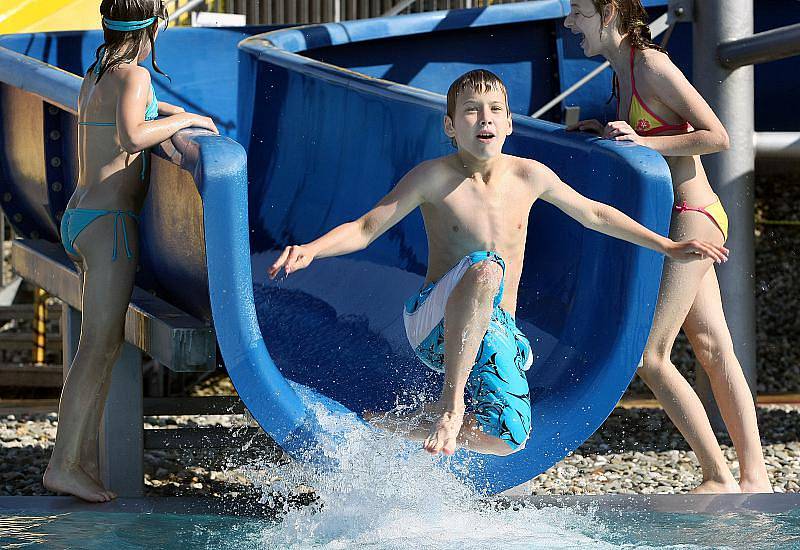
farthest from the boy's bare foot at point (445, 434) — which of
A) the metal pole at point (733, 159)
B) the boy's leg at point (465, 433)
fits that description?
the metal pole at point (733, 159)

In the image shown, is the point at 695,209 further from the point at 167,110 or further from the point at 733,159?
the point at 167,110

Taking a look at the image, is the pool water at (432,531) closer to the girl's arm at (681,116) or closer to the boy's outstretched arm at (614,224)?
the boy's outstretched arm at (614,224)

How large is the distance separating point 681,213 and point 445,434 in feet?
4.47

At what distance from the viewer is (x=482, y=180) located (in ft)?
12.0

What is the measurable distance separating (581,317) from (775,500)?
2.59 ft

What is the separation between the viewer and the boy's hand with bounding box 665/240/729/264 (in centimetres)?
336

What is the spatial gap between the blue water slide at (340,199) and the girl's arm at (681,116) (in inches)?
5.1

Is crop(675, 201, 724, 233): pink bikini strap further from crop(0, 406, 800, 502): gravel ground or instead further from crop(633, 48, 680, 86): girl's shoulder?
crop(0, 406, 800, 502): gravel ground

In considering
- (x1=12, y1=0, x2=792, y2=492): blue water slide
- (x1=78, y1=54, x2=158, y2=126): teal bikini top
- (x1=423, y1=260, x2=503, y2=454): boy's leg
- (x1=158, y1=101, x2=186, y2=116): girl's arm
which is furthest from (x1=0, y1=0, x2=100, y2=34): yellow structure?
(x1=423, y1=260, x2=503, y2=454): boy's leg

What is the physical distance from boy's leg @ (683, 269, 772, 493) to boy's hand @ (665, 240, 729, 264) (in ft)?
2.81

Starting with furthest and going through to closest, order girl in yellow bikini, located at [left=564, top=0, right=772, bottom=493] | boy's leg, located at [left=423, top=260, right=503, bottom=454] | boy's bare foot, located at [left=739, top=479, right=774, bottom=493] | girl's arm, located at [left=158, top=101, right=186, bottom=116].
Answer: boy's bare foot, located at [left=739, top=479, right=774, bottom=493]
girl's arm, located at [left=158, top=101, right=186, bottom=116]
girl in yellow bikini, located at [left=564, top=0, right=772, bottom=493]
boy's leg, located at [left=423, top=260, right=503, bottom=454]

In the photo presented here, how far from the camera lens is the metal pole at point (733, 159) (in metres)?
5.54

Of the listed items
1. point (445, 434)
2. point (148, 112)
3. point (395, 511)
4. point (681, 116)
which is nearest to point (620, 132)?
point (681, 116)

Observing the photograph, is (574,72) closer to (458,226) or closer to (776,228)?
(776,228)
